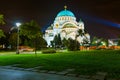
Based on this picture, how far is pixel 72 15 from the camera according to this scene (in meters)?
164

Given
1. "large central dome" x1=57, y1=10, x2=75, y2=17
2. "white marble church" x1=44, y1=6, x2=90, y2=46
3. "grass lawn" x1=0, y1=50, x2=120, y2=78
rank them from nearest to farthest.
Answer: "grass lawn" x1=0, y1=50, x2=120, y2=78, "white marble church" x1=44, y1=6, x2=90, y2=46, "large central dome" x1=57, y1=10, x2=75, y2=17

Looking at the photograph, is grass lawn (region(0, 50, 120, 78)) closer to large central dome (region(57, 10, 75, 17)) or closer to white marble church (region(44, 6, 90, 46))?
white marble church (region(44, 6, 90, 46))

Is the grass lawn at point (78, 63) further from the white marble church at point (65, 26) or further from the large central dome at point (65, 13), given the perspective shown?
the large central dome at point (65, 13)

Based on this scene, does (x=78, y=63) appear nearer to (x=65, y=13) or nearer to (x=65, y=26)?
(x=65, y=26)

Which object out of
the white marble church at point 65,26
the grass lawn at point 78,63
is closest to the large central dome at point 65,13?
the white marble church at point 65,26

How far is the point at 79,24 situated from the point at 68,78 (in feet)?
522

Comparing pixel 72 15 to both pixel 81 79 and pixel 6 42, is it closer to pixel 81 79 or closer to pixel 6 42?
pixel 6 42

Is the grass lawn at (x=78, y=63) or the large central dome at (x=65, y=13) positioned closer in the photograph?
the grass lawn at (x=78, y=63)

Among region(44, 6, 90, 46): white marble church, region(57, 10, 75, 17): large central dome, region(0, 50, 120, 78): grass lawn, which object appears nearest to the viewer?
region(0, 50, 120, 78): grass lawn

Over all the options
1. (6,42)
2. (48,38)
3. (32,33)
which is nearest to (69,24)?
(48,38)

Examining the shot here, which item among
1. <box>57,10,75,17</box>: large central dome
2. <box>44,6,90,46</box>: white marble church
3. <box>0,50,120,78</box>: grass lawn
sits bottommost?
<box>0,50,120,78</box>: grass lawn

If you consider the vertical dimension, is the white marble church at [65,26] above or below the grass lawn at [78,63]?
above

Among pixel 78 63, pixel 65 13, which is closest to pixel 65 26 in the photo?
pixel 65 13

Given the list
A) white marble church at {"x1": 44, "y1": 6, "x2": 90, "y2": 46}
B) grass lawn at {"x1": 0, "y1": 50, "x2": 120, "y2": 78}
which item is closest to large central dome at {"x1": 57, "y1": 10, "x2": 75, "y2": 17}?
white marble church at {"x1": 44, "y1": 6, "x2": 90, "y2": 46}
